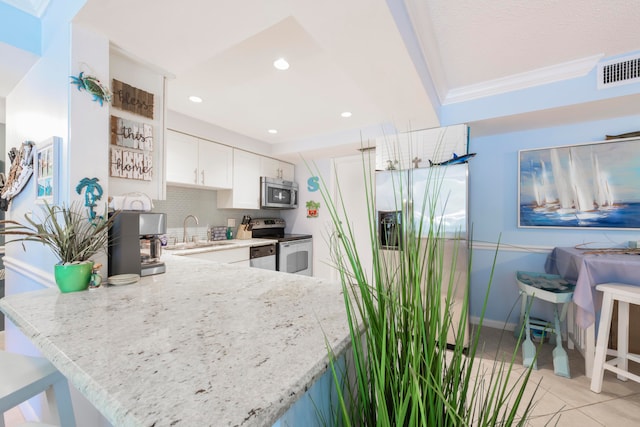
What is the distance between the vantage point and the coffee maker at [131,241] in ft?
3.91

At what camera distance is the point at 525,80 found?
2086mm

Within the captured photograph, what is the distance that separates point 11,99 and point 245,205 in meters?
2.17

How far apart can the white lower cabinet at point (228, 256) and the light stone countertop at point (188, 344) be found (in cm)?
157

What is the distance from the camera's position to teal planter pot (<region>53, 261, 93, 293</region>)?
1.01m

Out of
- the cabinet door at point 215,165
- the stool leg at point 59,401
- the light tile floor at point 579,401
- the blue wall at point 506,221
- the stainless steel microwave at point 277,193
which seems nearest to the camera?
the stool leg at point 59,401

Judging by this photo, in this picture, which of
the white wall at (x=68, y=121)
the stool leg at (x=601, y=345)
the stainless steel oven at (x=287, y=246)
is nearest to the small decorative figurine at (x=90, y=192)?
the white wall at (x=68, y=121)

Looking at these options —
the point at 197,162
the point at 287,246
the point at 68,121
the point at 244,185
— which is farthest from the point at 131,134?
the point at 287,246

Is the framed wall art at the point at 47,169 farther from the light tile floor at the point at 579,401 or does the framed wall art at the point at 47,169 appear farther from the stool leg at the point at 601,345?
the stool leg at the point at 601,345

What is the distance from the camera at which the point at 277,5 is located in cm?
112

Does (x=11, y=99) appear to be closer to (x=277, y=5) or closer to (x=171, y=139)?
(x=171, y=139)

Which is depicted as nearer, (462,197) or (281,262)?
(462,197)

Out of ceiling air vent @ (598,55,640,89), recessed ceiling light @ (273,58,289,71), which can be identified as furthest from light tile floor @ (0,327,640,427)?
recessed ceiling light @ (273,58,289,71)

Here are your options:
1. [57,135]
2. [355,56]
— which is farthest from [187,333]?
[355,56]

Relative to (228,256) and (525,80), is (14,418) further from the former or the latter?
(525,80)
